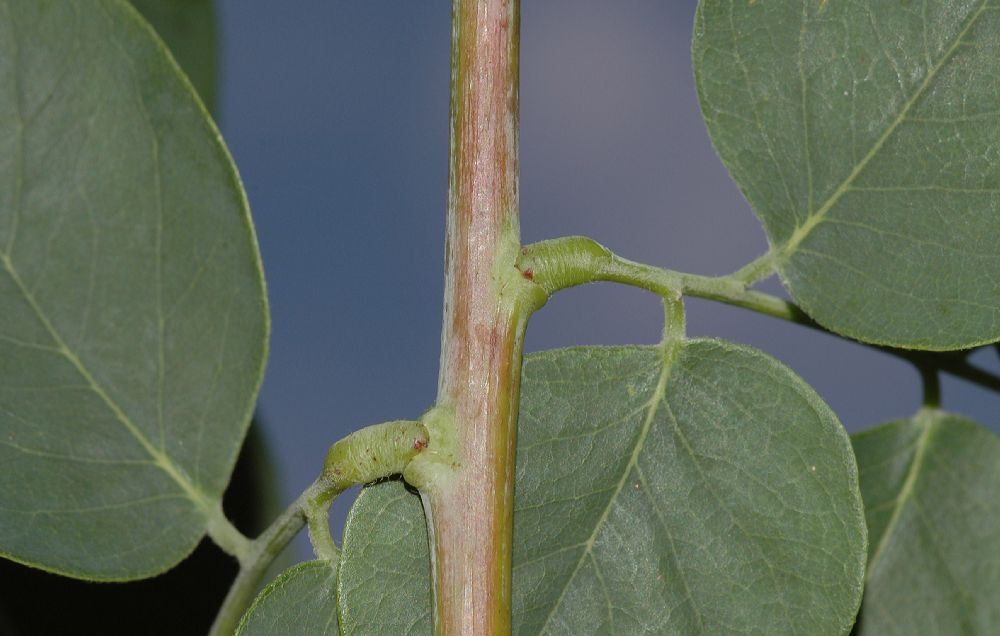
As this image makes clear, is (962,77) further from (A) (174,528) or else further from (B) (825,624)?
(A) (174,528)

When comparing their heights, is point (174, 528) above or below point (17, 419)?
below

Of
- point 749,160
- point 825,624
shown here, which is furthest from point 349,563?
point 749,160

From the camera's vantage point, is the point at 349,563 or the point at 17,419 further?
the point at 17,419

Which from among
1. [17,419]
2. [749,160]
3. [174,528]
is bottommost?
[174,528]

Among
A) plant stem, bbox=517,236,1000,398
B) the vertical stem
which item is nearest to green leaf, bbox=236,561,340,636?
the vertical stem

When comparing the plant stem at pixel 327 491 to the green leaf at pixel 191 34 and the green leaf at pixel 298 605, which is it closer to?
the green leaf at pixel 298 605

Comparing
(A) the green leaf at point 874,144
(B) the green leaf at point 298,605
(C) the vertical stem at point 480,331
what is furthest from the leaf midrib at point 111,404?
(A) the green leaf at point 874,144
